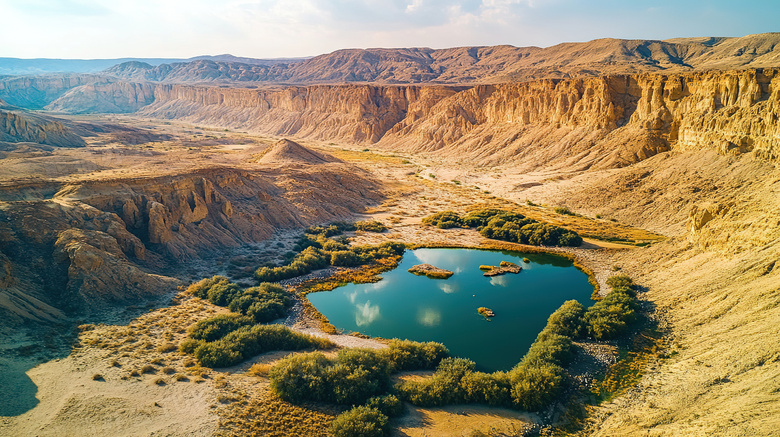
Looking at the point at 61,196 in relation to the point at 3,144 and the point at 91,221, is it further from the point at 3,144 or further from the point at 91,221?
the point at 3,144

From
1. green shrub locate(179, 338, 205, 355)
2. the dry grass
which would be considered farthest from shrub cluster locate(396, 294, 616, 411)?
green shrub locate(179, 338, 205, 355)

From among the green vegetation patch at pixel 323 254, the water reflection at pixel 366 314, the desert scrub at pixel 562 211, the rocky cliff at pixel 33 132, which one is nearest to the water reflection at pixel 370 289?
the water reflection at pixel 366 314

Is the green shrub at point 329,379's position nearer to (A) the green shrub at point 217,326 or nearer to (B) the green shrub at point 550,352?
(A) the green shrub at point 217,326

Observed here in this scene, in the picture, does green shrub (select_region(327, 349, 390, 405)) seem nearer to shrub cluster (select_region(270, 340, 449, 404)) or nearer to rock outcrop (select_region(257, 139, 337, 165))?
shrub cluster (select_region(270, 340, 449, 404))

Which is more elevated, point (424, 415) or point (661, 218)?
point (661, 218)

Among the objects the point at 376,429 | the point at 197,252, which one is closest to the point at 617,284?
the point at 376,429

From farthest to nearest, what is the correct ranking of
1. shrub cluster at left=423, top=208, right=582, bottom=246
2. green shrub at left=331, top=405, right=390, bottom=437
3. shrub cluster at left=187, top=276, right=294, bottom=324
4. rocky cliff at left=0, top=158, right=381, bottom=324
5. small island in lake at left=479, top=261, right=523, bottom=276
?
shrub cluster at left=423, top=208, right=582, bottom=246 < small island in lake at left=479, top=261, right=523, bottom=276 < shrub cluster at left=187, top=276, right=294, bottom=324 < rocky cliff at left=0, top=158, right=381, bottom=324 < green shrub at left=331, top=405, right=390, bottom=437
